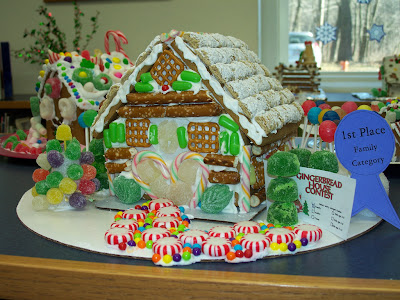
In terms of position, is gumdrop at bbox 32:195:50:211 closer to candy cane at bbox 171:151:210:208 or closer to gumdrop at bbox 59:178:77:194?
gumdrop at bbox 59:178:77:194

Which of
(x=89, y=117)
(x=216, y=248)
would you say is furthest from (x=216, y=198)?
(x=89, y=117)

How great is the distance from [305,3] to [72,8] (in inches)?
76.3

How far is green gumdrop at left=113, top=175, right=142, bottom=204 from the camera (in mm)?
1499

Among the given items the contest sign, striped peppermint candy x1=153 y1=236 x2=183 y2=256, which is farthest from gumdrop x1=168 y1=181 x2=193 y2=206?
the contest sign

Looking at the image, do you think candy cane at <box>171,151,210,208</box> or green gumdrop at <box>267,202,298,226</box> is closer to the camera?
green gumdrop at <box>267,202,298,226</box>

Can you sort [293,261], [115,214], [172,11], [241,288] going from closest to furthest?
[241,288] < [293,261] < [115,214] < [172,11]

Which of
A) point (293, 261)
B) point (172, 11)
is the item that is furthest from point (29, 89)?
point (293, 261)

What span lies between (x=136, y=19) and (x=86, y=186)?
2.95 metres

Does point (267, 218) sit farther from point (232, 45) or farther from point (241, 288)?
point (232, 45)

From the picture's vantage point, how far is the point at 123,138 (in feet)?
5.08

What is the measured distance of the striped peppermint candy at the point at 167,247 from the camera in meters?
1.09

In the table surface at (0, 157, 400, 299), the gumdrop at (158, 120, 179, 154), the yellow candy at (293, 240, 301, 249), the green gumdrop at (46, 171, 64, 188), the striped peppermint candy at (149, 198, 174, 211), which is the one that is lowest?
the table surface at (0, 157, 400, 299)

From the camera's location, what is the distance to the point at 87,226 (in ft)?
4.38

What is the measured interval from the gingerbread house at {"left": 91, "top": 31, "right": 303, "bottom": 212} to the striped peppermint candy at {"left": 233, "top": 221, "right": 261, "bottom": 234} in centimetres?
16
